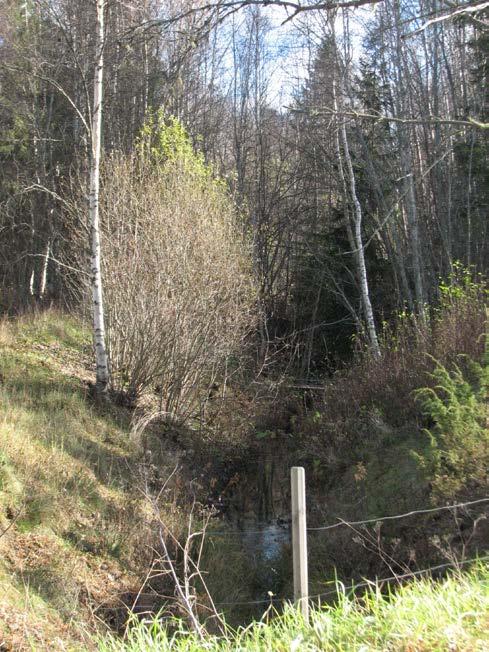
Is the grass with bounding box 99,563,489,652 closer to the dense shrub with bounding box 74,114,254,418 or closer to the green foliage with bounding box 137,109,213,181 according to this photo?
the dense shrub with bounding box 74,114,254,418

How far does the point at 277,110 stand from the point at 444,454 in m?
18.5

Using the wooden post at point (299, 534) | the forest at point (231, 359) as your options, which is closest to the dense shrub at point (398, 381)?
the forest at point (231, 359)

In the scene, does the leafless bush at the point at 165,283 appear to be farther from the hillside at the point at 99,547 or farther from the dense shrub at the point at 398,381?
the dense shrub at the point at 398,381

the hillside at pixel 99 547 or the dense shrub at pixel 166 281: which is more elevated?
the dense shrub at pixel 166 281

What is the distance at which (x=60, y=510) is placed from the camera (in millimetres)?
7398

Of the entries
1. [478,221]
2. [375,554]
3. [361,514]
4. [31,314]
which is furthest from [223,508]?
[478,221]

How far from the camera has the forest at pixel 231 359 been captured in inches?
219

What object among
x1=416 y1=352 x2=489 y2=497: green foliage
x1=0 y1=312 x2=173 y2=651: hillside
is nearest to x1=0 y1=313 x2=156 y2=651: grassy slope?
x1=0 y1=312 x2=173 y2=651: hillside

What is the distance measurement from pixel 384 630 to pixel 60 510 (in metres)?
5.47

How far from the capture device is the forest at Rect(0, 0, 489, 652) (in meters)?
5.57

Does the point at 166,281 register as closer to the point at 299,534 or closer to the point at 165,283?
the point at 165,283

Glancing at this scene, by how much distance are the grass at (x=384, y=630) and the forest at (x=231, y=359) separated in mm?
19

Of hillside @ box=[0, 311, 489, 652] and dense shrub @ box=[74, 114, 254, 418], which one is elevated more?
dense shrub @ box=[74, 114, 254, 418]

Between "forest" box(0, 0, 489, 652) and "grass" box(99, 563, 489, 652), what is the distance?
0.06 ft
